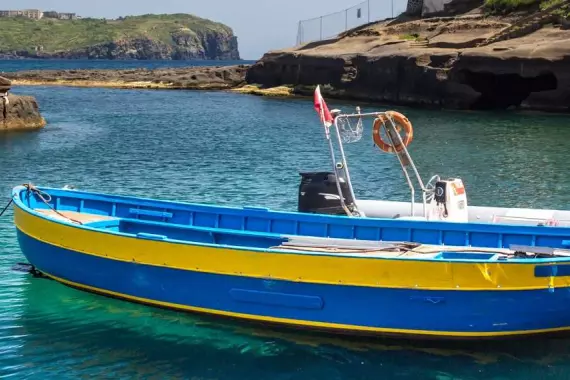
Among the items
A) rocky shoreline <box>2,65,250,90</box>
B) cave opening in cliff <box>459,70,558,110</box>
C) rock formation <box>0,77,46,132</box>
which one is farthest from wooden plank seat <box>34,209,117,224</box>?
rocky shoreline <box>2,65,250,90</box>

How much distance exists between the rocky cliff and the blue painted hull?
38.2 m

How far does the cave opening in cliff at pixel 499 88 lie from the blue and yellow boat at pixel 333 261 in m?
40.9

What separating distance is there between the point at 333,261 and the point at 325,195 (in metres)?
3.01

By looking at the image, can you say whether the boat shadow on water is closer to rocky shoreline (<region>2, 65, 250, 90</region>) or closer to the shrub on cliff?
the shrub on cliff

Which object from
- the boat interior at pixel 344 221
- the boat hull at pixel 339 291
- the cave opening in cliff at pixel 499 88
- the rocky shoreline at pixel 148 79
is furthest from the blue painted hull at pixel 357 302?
Answer: the rocky shoreline at pixel 148 79

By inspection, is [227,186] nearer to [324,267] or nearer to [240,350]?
[240,350]

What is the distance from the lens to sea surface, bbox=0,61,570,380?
1138 cm

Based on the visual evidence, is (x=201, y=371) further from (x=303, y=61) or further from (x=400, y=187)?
(x=303, y=61)

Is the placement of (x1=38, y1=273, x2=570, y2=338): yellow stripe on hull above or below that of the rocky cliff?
below

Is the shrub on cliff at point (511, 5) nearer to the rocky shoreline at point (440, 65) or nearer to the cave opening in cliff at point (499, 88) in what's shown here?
the rocky shoreline at point (440, 65)

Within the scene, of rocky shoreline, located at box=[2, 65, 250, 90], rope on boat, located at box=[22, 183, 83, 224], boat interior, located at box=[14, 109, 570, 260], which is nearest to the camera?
boat interior, located at box=[14, 109, 570, 260]

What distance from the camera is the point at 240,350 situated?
11852mm

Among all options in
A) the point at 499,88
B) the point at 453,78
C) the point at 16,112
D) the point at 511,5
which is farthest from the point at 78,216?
the point at 511,5

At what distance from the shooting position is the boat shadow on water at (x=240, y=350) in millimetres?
11234
